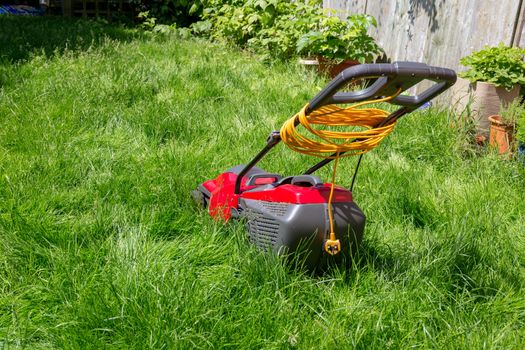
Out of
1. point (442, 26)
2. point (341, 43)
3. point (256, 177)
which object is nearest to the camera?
point (256, 177)

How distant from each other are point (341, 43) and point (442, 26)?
1035mm

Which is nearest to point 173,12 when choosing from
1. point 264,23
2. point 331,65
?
point 264,23

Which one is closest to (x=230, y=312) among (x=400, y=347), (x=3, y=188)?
(x=400, y=347)

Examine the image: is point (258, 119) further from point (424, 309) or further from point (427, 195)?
point (424, 309)

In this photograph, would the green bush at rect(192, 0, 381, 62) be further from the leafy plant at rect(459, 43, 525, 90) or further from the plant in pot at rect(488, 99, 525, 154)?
the plant in pot at rect(488, 99, 525, 154)

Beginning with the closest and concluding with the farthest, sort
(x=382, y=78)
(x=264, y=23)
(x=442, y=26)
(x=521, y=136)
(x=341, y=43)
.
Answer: (x=382, y=78), (x=521, y=136), (x=442, y=26), (x=341, y=43), (x=264, y=23)

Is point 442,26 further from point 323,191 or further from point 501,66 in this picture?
point 323,191

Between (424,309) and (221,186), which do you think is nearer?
(424,309)

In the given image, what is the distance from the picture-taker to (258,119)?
13.1 feet

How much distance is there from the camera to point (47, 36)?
22.4 ft

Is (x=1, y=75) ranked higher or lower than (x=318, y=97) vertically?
lower

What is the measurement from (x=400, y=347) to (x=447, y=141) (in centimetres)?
220

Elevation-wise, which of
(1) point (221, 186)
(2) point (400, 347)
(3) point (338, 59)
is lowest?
(2) point (400, 347)

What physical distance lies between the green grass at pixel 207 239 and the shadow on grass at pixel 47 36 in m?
1.46
